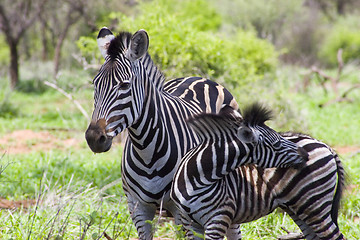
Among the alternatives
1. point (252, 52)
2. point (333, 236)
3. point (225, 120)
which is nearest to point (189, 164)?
point (225, 120)

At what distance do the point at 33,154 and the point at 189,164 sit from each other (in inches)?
255

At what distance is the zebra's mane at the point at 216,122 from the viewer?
3295mm

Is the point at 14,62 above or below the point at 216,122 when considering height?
below

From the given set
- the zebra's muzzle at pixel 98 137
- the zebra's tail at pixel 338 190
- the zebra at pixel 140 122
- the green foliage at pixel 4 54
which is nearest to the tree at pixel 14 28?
the green foliage at pixel 4 54

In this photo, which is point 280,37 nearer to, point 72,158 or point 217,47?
point 217,47

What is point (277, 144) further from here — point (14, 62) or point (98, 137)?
point (14, 62)

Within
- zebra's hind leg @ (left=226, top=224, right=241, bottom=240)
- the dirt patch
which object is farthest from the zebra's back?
the dirt patch

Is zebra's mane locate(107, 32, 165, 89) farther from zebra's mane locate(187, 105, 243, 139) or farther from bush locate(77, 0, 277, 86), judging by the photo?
bush locate(77, 0, 277, 86)

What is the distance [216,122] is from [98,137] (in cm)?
83

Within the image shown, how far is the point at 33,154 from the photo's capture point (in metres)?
9.11

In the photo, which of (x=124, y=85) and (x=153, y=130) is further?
(x=153, y=130)

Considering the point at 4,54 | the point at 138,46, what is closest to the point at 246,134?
the point at 138,46

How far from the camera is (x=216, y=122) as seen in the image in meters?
3.31

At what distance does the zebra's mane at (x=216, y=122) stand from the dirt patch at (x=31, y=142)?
6912 mm
